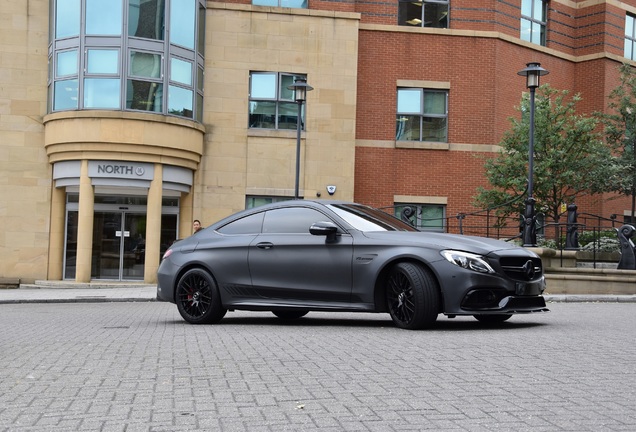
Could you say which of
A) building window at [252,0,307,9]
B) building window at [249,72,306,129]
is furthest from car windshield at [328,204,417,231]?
building window at [252,0,307,9]

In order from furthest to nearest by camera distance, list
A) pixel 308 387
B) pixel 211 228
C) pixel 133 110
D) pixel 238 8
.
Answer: pixel 238 8 < pixel 133 110 < pixel 211 228 < pixel 308 387

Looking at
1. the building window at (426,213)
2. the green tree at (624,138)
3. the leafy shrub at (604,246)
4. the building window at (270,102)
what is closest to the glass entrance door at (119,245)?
the building window at (270,102)

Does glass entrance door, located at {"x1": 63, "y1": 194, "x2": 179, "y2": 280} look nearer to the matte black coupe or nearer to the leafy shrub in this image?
the leafy shrub

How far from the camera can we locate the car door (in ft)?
32.8

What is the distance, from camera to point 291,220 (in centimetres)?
1064

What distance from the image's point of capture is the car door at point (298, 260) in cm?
999

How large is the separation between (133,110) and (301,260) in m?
16.7

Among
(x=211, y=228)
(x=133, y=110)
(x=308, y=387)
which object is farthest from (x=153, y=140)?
(x=308, y=387)

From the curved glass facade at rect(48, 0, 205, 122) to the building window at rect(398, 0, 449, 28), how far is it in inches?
294

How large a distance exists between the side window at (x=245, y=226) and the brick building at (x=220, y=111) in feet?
50.0

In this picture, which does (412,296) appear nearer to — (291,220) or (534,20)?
(291,220)

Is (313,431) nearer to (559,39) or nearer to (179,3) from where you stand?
(179,3)

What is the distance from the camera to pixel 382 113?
29406 mm

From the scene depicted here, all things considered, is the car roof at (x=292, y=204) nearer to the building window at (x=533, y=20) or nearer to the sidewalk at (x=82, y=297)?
the sidewalk at (x=82, y=297)
